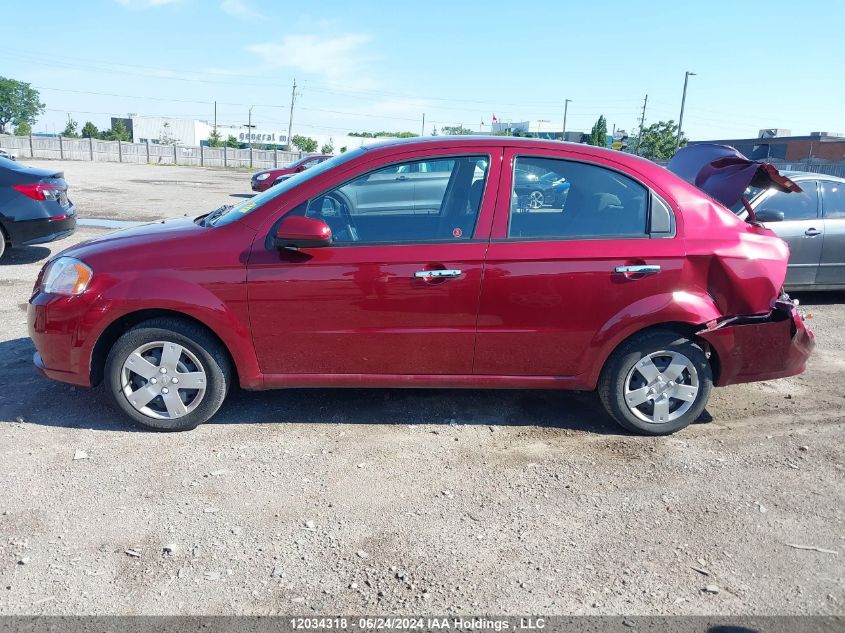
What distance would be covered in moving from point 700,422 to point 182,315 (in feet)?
11.5

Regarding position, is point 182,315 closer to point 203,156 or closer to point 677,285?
point 677,285

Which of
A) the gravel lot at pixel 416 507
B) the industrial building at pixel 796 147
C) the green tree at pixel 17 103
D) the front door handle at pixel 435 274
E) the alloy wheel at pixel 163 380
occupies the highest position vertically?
the green tree at pixel 17 103

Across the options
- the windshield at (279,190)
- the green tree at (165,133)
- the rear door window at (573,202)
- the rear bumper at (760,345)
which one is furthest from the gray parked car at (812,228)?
Answer: the green tree at (165,133)

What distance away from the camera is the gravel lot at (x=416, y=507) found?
283cm

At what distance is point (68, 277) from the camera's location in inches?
159

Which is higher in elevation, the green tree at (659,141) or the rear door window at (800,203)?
the green tree at (659,141)

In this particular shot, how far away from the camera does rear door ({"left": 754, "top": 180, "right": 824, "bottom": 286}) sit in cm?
740

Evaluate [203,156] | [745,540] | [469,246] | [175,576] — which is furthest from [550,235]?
[203,156]

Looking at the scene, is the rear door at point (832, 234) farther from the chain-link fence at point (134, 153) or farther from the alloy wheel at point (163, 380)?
the chain-link fence at point (134, 153)

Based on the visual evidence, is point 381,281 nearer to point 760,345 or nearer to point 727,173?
point 760,345

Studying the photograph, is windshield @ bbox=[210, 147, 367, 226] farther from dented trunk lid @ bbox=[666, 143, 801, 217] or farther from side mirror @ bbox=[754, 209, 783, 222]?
side mirror @ bbox=[754, 209, 783, 222]

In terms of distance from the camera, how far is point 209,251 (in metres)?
3.95

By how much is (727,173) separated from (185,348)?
3.98 m

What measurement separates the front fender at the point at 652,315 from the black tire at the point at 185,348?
2.29m
